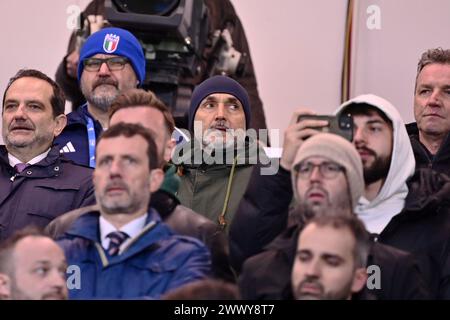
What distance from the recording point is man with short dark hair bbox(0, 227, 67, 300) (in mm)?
3922

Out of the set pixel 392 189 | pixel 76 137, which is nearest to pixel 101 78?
pixel 76 137

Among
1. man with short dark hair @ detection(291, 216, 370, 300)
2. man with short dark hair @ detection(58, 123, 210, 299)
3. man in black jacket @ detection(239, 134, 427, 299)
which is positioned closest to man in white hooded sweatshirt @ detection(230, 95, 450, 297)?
man in black jacket @ detection(239, 134, 427, 299)

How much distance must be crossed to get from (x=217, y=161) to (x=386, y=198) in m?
0.81

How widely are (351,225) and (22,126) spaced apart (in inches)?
65.8

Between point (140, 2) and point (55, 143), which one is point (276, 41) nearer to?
point (140, 2)

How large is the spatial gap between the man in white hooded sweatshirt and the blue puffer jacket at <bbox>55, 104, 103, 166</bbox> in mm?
1226

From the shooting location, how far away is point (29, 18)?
686 centimetres

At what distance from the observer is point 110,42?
554cm

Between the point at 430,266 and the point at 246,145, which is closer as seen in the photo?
the point at 430,266

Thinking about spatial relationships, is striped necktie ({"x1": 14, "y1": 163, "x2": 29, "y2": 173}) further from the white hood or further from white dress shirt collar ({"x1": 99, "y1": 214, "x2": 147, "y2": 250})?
the white hood

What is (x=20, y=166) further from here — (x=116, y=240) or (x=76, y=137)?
(x=116, y=240)

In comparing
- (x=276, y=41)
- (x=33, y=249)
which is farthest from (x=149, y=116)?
(x=276, y=41)

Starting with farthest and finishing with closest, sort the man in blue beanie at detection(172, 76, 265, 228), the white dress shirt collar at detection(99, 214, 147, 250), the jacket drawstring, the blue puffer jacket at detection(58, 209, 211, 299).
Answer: the man in blue beanie at detection(172, 76, 265, 228)
the jacket drawstring
the white dress shirt collar at detection(99, 214, 147, 250)
the blue puffer jacket at detection(58, 209, 211, 299)

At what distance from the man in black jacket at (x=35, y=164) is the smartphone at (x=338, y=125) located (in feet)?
2.98
